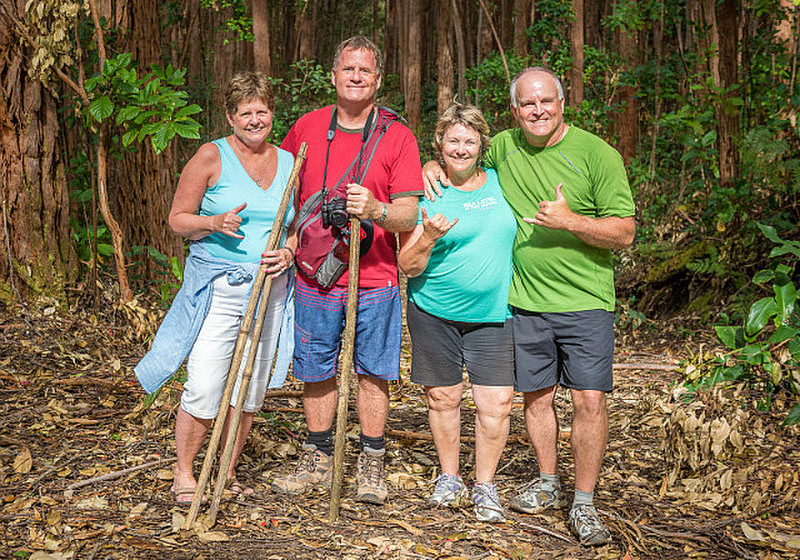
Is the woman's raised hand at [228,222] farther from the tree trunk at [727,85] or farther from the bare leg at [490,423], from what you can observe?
the tree trunk at [727,85]

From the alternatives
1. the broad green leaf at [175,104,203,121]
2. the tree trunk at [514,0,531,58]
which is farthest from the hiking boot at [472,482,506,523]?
the tree trunk at [514,0,531,58]

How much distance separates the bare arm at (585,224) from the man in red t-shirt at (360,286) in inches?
25.6

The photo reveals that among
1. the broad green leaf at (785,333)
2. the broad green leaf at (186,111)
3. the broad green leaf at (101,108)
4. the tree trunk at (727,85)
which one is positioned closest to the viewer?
the broad green leaf at (785,333)

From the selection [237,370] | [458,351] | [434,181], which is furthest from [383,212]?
[237,370]

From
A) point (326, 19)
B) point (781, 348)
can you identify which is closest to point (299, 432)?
point (781, 348)

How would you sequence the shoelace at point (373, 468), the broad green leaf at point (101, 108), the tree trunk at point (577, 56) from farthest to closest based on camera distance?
1. the tree trunk at point (577, 56)
2. the broad green leaf at point (101, 108)
3. the shoelace at point (373, 468)

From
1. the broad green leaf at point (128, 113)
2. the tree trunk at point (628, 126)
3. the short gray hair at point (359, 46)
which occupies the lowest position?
the broad green leaf at point (128, 113)

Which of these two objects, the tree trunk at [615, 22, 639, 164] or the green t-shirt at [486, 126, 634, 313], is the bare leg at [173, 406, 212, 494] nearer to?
the green t-shirt at [486, 126, 634, 313]

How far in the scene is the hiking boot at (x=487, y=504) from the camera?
3777 millimetres

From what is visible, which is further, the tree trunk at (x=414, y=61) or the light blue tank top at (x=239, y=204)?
the tree trunk at (x=414, y=61)

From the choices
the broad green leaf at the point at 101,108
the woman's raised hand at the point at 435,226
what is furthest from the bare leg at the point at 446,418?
the broad green leaf at the point at 101,108

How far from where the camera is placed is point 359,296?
3.87 meters

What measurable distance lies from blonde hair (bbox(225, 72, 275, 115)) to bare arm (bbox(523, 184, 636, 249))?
4.48ft

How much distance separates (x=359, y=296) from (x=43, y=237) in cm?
359
